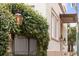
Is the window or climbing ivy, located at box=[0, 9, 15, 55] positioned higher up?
climbing ivy, located at box=[0, 9, 15, 55]

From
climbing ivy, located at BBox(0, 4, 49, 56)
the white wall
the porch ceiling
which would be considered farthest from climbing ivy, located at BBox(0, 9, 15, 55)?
the porch ceiling

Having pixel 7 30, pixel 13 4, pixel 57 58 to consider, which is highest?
pixel 13 4

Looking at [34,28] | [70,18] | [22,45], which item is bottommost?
[22,45]

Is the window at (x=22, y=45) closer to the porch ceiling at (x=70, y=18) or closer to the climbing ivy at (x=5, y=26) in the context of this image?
the climbing ivy at (x=5, y=26)

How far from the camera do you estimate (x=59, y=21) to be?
5.59m

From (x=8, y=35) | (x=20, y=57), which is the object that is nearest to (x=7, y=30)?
(x=8, y=35)

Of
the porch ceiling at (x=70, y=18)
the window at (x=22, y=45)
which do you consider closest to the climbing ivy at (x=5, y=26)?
the window at (x=22, y=45)

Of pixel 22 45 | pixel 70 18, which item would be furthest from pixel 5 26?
pixel 70 18

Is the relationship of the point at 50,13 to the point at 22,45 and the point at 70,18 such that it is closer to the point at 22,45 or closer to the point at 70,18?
the point at 70,18

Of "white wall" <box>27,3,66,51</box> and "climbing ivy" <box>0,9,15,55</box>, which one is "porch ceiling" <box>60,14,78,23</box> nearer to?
"white wall" <box>27,3,66,51</box>

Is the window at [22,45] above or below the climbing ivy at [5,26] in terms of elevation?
below

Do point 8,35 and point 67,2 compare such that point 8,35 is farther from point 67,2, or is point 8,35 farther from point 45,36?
point 67,2

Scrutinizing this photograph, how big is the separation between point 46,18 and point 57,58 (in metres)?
0.56

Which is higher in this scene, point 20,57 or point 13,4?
point 13,4
